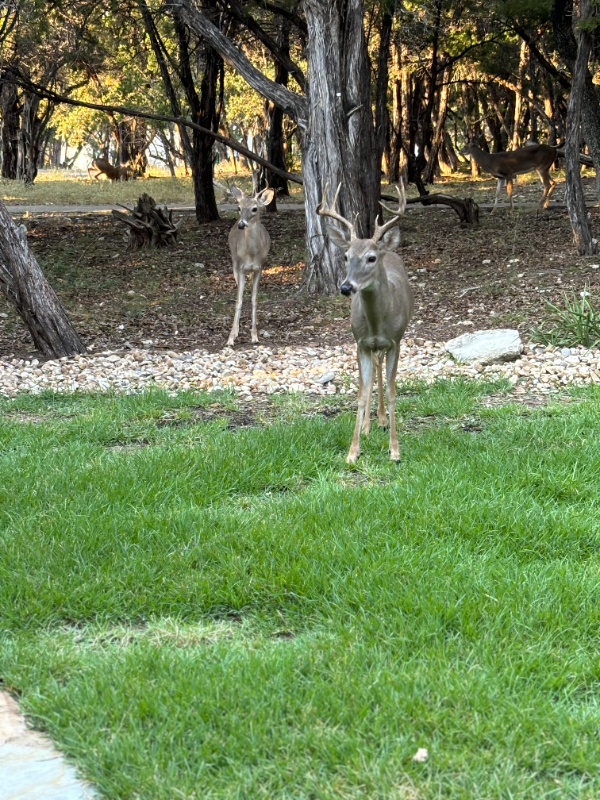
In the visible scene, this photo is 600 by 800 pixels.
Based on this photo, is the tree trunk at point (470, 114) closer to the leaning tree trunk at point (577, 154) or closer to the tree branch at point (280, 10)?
the tree branch at point (280, 10)

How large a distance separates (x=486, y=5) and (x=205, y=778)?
1446 cm

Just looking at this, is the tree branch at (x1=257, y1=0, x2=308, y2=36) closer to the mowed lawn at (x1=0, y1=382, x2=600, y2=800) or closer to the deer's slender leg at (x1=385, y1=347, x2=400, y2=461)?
the deer's slender leg at (x1=385, y1=347, x2=400, y2=461)

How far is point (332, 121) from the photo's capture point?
34.2 feet

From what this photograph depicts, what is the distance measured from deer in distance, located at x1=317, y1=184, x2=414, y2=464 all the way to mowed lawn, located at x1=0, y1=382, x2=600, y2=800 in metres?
0.25

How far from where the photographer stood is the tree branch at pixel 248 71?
1066 cm

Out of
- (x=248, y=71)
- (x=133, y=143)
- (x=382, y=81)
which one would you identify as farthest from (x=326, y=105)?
(x=133, y=143)

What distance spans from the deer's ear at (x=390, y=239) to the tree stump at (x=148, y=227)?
877 cm

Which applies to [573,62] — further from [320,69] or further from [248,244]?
[248,244]

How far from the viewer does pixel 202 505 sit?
4.45 metres

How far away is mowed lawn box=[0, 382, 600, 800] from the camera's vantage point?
2.56 m

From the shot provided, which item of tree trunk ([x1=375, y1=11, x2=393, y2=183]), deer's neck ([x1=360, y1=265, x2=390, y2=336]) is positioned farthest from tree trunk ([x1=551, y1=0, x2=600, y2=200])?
deer's neck ([x1=360, y1=265, x2=390, y2=336])

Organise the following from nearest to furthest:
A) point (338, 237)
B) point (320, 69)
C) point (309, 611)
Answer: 1. point (309, 611)
2. point (338, 237)
3. point (320, 69)

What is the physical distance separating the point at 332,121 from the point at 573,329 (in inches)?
156

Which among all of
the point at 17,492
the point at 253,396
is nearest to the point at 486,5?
the point at 253,396
